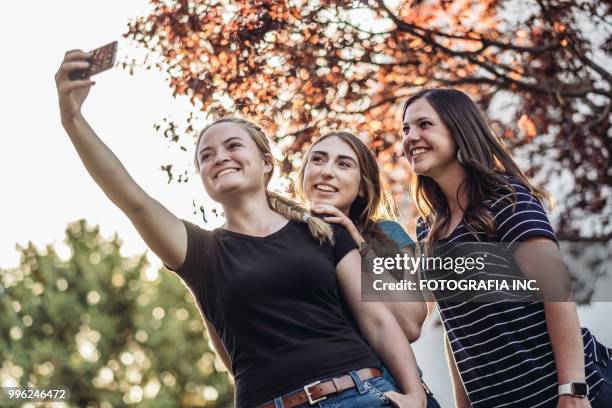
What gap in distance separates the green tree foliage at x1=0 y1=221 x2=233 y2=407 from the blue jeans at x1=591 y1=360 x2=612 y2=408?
18035mm

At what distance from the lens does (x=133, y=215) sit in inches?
105

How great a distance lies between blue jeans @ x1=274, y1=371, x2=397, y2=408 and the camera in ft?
8.64

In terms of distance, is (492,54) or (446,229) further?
(492,54)

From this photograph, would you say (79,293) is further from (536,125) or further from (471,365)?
(471,365)

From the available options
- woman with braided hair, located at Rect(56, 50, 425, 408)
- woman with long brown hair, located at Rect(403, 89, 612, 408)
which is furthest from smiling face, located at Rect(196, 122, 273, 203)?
woman with long brown hair, located at Rect(403, 89, 612, 408)

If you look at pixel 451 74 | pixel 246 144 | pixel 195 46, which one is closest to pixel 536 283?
pixel 246 144

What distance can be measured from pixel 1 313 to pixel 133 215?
66.5 ft

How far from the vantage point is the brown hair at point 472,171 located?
3.12 meters

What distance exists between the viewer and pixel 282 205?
10.3ft

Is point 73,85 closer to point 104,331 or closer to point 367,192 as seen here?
point 367,192

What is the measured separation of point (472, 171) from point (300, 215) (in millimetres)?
752

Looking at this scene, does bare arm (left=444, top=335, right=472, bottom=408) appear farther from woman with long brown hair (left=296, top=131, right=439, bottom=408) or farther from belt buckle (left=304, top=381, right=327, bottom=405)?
belt buckle (left=304, top=381, right=327, bottom=405)

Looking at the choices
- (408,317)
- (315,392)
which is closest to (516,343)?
(408,317)

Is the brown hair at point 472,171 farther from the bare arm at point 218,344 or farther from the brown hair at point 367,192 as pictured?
the bare arm at point 218,344
